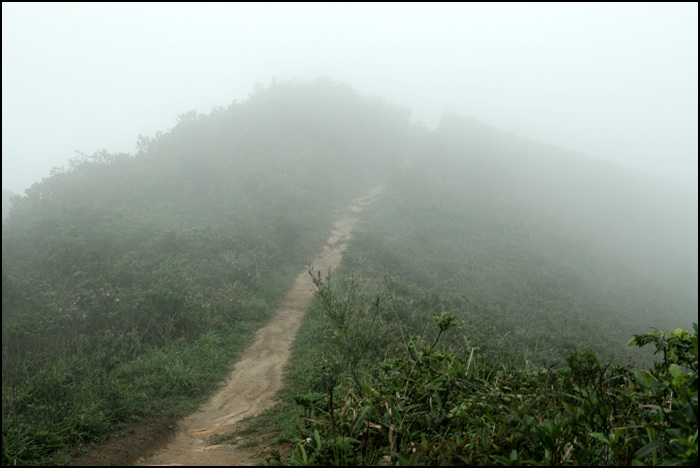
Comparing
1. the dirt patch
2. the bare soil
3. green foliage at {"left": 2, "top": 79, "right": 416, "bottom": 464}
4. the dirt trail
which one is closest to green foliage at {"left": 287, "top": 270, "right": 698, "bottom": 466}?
the bare soil

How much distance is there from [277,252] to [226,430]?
32.5 feet

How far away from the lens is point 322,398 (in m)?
3.57

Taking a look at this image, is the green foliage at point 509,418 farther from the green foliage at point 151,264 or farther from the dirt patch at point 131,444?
the green foliage at point 151,264

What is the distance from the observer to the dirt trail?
14.6 ft

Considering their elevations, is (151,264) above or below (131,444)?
above

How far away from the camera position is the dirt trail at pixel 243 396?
4.46 metres

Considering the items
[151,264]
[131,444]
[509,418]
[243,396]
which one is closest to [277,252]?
[151,264]

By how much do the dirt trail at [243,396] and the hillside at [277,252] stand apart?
40cm

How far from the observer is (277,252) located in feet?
49.2

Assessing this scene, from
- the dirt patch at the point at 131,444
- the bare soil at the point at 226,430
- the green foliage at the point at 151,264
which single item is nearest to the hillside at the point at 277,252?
the green foliage at the point at 151,264

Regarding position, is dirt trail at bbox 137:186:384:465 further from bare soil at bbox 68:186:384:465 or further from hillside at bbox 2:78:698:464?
hillside at bbox 2:78:698:464

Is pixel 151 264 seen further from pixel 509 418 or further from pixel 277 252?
pixel 509 418

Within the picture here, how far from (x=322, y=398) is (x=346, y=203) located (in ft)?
66.6

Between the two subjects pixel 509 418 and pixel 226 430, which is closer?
pixel 509 418
